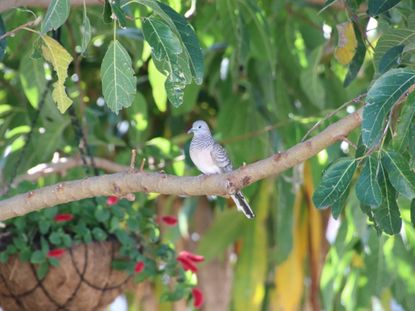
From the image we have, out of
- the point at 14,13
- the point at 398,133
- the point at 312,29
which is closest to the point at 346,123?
the point at 398,133

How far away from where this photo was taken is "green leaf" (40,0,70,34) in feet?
8.18

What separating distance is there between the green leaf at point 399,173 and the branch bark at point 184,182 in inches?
4.8

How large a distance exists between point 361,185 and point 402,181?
94 mm

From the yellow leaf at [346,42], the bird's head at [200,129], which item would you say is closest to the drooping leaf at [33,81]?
the bird's head at [200,129]

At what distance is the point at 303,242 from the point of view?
5.52m

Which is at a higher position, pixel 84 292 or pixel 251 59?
pixel 251 59

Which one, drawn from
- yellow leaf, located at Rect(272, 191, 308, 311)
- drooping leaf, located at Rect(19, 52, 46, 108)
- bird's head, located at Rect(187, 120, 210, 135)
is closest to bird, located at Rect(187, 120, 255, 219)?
bird's head, located at Rect(187, 120, 210, 135)

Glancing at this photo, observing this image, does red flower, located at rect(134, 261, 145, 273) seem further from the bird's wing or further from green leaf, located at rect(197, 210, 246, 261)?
green leaf, located at rect(197, 210, 246, 261)

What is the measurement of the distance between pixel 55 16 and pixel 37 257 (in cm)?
101

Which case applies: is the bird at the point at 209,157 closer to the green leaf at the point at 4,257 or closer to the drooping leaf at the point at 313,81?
the green leaf at the point at 4,257

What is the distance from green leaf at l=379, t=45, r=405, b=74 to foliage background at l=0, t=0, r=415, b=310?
16.3 inches

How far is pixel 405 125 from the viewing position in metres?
2.68

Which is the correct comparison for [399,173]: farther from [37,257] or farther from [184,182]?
[37,257]

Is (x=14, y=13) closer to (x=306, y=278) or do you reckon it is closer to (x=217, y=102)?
(x=217, y=102)
